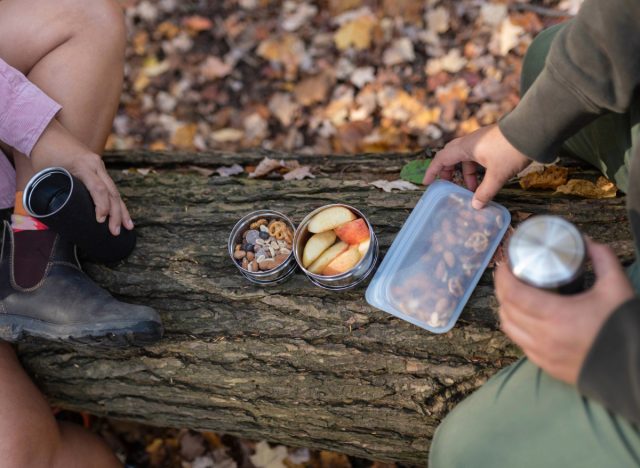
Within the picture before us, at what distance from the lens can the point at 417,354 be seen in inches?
73.9

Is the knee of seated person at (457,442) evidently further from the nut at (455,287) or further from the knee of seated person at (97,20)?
the knee of seated person at (97,20)

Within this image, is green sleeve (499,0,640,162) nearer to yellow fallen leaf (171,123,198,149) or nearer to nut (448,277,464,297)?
nut (448,277,464,297)

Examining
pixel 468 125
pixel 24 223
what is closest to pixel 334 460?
pixel 24 223

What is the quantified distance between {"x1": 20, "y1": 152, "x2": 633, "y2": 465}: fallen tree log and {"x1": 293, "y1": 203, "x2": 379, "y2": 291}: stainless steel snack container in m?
0.08

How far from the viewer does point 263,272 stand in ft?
6.19

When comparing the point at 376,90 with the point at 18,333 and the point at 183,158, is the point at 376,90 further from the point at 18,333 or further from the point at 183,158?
the point at 18,333

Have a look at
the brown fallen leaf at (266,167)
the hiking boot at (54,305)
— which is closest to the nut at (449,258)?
the brown fallen leaf at (266,167)

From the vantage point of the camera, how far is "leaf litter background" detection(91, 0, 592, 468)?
10.2ft

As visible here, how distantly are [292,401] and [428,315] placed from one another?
22.4 inches

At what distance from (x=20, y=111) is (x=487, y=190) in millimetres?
1655

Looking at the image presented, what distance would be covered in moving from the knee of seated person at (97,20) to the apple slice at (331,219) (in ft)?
3.71

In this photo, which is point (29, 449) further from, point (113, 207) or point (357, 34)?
point (357, 34)

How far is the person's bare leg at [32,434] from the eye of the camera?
1835mm

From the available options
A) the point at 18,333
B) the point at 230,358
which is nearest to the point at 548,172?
the point at 230,358
